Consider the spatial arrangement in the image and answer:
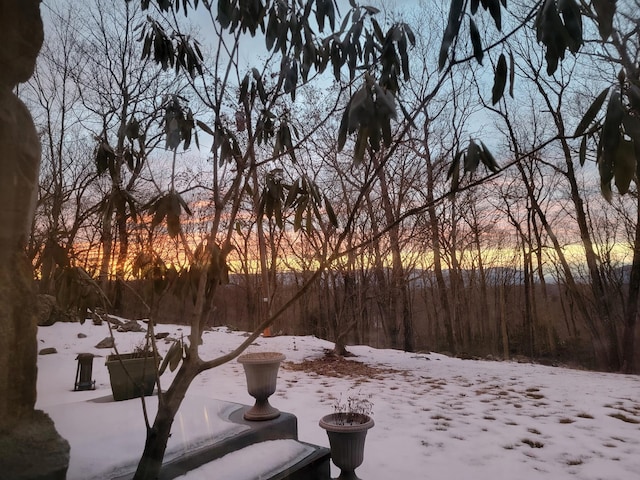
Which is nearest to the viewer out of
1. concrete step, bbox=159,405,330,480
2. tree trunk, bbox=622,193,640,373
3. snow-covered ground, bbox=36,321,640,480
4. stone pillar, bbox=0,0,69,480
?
stone pillar, bbox=0,0,69,480

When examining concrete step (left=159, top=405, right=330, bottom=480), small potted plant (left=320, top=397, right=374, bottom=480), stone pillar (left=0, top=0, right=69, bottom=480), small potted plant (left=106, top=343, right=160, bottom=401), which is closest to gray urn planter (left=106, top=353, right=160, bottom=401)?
small potted plant (left=106, top=343, right=160, bottom=401)

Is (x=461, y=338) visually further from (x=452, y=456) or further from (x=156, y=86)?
(x=156, y=86)

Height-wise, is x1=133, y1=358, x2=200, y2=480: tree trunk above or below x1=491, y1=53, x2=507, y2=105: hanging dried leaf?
below

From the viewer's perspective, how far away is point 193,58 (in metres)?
2.01

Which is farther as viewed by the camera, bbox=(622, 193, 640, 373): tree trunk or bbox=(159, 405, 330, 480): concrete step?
bbox=(622, 193, 640, 373): tree trunk

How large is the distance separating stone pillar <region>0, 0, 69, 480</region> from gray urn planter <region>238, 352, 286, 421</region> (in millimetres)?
1537

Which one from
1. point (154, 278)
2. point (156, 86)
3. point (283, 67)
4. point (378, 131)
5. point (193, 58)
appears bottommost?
point (154, 278)

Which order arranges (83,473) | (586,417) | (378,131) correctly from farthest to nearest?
1. (586,417)
2. (83,473)
3. (378,131)

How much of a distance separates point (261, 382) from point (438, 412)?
2132 mm

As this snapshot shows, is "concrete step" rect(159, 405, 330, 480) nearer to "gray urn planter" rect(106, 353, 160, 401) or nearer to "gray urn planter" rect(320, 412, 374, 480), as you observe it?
"gray urn planter" rect(320, 412, 374, 480)

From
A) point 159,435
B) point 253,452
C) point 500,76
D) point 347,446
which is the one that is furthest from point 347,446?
point 500,76

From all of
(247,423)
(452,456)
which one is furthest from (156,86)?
(452,456)

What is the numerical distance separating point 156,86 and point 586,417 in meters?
9.71

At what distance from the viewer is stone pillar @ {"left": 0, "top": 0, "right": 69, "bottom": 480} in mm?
1108
